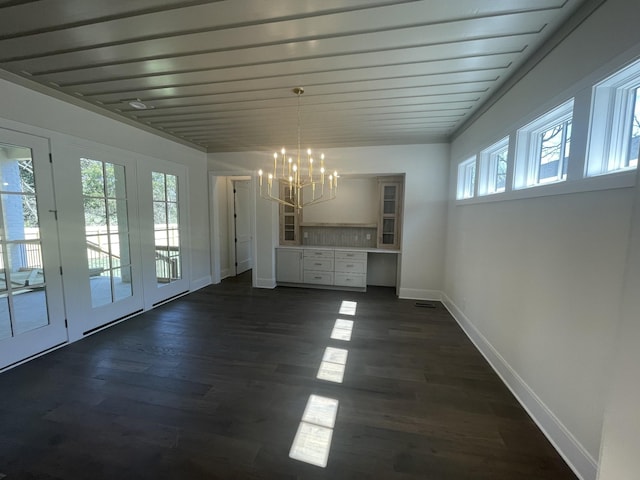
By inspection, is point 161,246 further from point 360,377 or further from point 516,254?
point 516,254

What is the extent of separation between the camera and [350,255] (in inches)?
199

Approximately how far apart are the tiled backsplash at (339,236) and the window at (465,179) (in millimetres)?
1821

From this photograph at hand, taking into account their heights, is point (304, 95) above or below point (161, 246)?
above

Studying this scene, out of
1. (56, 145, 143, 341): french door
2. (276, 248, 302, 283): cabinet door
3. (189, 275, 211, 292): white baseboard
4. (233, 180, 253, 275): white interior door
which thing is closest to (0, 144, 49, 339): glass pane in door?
(56, 145, 143, 341): french door

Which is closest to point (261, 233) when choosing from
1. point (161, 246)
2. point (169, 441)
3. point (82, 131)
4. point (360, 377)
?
point (161, 246)

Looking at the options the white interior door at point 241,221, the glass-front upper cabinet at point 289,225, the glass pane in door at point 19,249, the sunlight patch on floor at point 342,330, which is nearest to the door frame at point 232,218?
the white interior door at point 241,221

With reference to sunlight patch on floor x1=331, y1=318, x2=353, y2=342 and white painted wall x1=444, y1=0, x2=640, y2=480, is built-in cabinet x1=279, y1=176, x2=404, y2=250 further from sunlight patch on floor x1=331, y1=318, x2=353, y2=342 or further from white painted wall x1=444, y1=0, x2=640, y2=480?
white painted wall x1=444, y1=0, x2=640, y2=480

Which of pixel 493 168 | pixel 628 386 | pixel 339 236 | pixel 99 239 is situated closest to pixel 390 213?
pixel 339 236

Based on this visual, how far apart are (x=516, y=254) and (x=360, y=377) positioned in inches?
67.8

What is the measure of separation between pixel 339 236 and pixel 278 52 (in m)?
3.87

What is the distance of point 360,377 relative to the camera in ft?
8.09

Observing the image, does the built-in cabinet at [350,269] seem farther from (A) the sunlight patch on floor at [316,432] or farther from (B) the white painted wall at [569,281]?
(A) the sunlight patch on floor at [316,432]

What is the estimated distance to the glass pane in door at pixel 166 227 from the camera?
4258 millimetres

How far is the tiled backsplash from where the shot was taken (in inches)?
218
